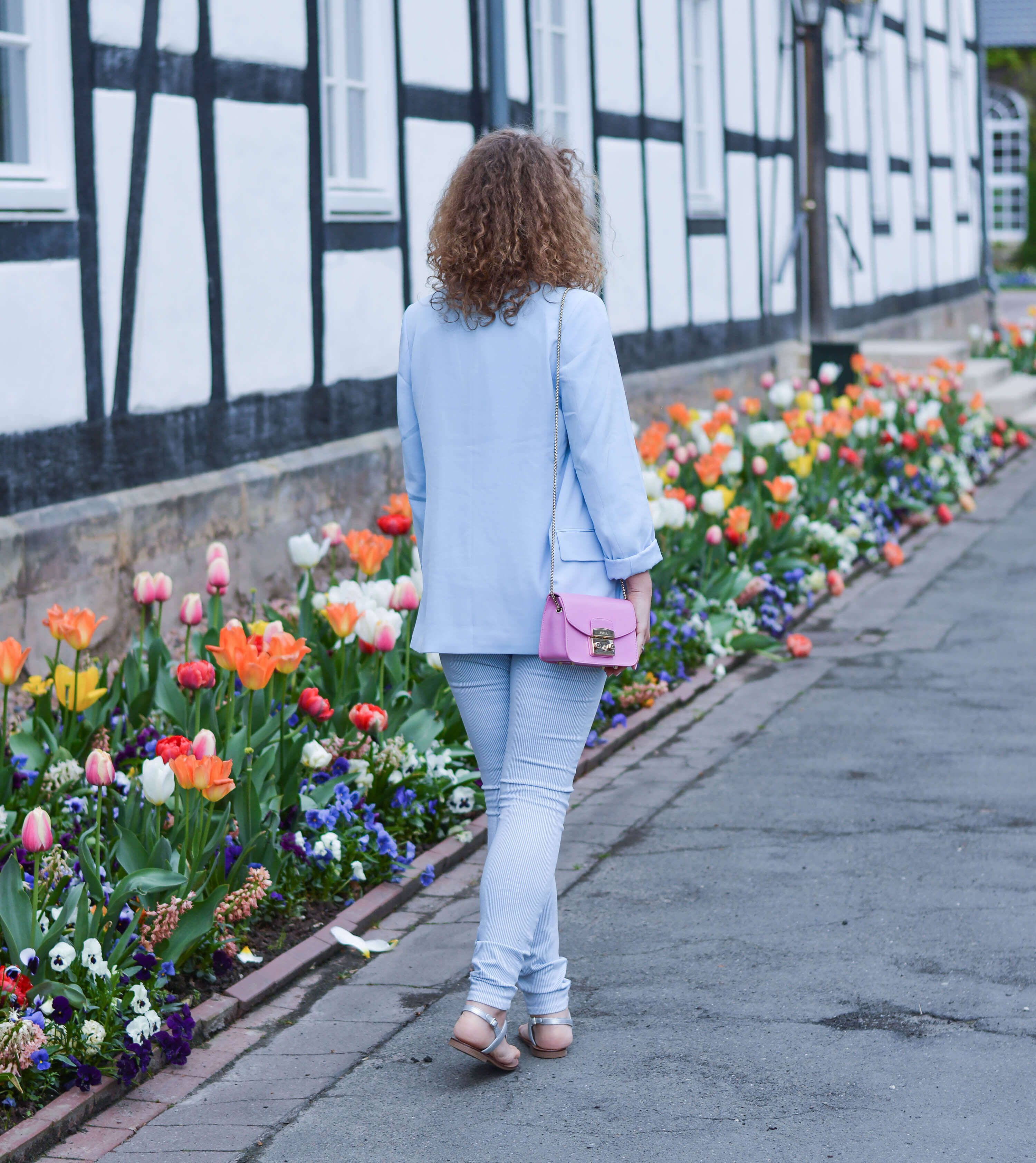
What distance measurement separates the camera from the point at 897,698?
21.5 feet

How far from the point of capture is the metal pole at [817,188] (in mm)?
14469

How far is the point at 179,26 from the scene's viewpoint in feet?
22.0

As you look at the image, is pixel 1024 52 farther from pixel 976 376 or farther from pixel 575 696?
pixel 575 696

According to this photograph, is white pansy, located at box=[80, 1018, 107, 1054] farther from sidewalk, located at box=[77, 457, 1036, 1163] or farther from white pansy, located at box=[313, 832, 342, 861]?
white pansy, located at box=[313, 832, 342, 861]

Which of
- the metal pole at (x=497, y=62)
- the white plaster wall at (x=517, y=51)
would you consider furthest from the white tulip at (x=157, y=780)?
the white plaster wall at (x=517, y=51)

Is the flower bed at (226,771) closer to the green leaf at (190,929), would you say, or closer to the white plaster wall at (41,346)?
the green leaf at (190,929)

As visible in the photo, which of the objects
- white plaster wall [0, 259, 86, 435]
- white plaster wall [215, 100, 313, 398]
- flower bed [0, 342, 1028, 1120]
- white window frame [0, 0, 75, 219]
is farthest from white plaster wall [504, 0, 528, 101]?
white plaster wall [0, 259, 86, 435]

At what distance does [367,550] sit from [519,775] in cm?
199

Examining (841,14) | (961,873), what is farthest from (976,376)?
(961,873)

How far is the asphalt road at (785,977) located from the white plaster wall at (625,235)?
4984 millimetres

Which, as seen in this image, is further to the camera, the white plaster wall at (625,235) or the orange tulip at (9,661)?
the white plaster wall at (625,235)

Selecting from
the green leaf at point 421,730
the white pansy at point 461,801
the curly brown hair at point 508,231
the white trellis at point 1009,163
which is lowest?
the white pansy at point 461,801

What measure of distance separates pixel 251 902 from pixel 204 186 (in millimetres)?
3869

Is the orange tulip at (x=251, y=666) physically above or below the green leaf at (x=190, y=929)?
above
